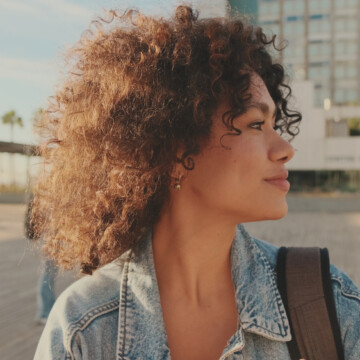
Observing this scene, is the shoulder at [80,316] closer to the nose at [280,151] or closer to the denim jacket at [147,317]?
the denim jacket at [147,317]

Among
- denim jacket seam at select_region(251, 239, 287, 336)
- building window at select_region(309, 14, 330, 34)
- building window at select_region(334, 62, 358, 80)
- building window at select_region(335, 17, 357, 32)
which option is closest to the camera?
denim jacket seam at select_region(251, 239, 287, 336)

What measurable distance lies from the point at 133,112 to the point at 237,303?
747 mm

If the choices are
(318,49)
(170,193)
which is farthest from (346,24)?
(170,193)

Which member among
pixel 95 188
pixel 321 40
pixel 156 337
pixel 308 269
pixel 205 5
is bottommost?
pixel 156 337

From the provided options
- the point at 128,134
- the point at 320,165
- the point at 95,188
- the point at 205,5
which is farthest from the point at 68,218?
the point at 320,165

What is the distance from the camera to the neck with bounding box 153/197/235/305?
6.12ft

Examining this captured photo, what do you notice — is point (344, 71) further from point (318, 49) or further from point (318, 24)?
point (318, 24)

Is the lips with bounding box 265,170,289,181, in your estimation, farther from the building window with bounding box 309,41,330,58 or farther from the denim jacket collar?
the building window with bounding box 309,41,330,58

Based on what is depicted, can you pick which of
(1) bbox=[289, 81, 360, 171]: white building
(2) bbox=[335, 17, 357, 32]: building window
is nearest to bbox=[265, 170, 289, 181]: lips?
(1) bbox=[289, 81, 360, 171]: white building

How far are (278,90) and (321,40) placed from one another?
68.2 metres

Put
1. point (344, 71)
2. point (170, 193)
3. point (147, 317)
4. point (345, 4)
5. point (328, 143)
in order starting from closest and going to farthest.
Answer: point (147, 317), point (170, 193), point (328, 143), point (345, 4), point (344, 71)

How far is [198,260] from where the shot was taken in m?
1.88

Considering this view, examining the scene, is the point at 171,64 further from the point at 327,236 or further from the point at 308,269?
the point at 327,236

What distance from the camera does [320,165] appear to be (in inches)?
1935
